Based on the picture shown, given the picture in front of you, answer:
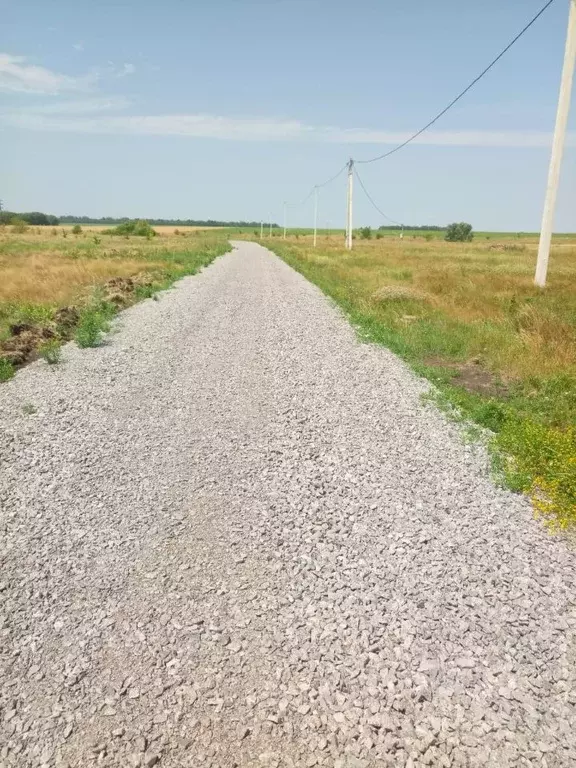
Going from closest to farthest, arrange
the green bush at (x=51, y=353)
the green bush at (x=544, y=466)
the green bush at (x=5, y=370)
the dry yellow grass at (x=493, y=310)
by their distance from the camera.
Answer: the green bush at (x=544, y=466), the green bush at (x=5, y=370), the green bush at (x=51, y=353), the dry yellow grass at (x=493, y=310)

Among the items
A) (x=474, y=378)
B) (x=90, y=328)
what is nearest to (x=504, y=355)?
(x=474, y=378)

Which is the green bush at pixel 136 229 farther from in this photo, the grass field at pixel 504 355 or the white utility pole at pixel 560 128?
the white utility pole at pixel 560 128

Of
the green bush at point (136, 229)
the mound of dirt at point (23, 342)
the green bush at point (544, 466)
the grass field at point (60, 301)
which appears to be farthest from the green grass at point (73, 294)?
the green bush at point (136, 229)

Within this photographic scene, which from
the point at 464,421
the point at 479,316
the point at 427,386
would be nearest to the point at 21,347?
the point at 427,386

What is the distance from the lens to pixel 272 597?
4.37 metres

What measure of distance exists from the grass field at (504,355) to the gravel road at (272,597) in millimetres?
557

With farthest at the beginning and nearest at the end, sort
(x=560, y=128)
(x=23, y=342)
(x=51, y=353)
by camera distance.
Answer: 1. (x=560, y=128)
2. (x=23, y=342)
3. (x=51, y=353)

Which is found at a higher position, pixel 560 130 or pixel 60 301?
pixel 560 130

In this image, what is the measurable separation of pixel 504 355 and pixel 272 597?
937 cm

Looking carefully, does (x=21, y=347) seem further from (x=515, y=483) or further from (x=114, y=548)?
(x=515, y=483)

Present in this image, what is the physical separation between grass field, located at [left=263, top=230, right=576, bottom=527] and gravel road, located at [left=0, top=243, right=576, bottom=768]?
0.56 m

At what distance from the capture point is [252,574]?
15.3ft

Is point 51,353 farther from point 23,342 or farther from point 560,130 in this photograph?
point 560,130

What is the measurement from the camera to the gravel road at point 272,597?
3.26 meters
